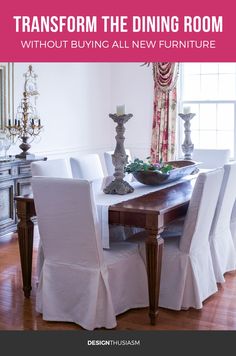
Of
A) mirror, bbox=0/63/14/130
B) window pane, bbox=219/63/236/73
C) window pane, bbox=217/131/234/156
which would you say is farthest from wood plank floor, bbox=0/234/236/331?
window pane, bbox=219/63/236/73

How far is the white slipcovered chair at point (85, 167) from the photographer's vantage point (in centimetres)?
455

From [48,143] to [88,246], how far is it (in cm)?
367

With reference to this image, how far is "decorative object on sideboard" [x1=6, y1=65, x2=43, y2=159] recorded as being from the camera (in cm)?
563

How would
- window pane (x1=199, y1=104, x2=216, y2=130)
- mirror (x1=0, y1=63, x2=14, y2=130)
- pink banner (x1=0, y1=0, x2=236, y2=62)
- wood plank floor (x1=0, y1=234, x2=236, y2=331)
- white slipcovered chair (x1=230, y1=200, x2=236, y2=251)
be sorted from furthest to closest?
1. window pane (x1=199, y1=104, x2=216, y2=130)
2. mirror (x1=0, y1=63, x2=14, y2=130)
3. white slipcovered chair (x1=230, y1=200, x2=236, y2=251)
4. pink banner (x1=0, y1=0, x2=236, y2=62)
5. wood plank floor (x1=0, y1=234, x2=236, y2=331)

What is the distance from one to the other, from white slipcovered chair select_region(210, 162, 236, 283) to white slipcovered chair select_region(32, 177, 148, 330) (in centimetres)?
83

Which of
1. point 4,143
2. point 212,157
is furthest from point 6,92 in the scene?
point 212,157

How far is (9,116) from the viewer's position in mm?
5742

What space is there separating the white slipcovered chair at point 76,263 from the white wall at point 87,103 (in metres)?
A: 2.98

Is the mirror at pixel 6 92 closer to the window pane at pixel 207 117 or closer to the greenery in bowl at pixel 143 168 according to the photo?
the greenery in bowl at pixel 143 168

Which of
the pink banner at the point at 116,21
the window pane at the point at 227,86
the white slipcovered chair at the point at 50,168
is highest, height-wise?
the pink banner at the point at 116,21

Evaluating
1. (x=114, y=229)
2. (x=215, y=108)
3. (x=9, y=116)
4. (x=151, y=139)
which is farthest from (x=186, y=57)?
(x=114, y=229)

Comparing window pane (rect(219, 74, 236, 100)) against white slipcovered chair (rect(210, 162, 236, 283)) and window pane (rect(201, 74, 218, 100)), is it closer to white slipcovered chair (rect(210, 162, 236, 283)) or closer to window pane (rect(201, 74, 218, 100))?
window pane (rect(201, 74, 218, 100))

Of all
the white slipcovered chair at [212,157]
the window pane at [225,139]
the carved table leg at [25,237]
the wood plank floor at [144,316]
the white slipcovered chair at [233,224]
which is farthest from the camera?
the window pane at [225,139]

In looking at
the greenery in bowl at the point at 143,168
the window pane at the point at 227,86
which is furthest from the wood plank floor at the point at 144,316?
the window pane at the point at 227,86
